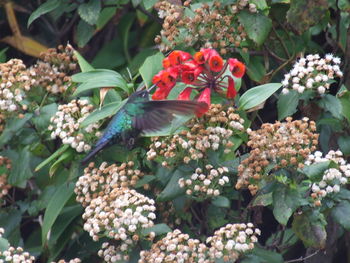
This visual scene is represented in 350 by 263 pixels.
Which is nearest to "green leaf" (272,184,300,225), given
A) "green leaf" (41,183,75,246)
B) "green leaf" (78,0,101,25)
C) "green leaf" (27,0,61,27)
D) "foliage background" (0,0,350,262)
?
"foliage background" (0,0,350,262)

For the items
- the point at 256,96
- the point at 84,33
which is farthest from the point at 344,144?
the point at 84,33

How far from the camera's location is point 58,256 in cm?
419

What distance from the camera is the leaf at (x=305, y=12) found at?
153 inches

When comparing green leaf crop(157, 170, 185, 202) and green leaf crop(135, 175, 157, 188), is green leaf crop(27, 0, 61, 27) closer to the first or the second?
green leaf crop(135, 175, 157, 188)

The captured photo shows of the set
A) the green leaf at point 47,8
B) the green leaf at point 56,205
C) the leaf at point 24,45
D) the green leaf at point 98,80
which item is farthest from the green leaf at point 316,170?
the leaf at point 24,45

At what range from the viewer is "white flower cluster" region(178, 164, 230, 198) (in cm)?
339

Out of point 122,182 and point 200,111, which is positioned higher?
point 200,111

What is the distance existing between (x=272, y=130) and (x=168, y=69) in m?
0.46

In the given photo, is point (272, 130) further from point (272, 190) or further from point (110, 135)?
point (110, 135)

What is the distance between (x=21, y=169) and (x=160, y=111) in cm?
84

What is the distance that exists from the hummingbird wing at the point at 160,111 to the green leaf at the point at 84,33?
108 centimetres

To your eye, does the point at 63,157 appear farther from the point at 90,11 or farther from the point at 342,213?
the point at 342,213

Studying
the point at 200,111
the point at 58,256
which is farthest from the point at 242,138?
the point at 58,256

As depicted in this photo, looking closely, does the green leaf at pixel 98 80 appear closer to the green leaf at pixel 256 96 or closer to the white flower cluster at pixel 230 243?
the green leaf at pixel 256 96
